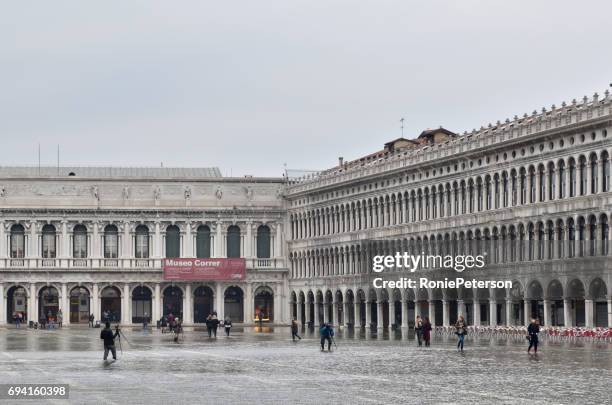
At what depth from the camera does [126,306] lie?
146750mm

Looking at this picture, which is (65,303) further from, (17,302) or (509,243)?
(509,243)

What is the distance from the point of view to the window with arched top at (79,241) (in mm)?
146875

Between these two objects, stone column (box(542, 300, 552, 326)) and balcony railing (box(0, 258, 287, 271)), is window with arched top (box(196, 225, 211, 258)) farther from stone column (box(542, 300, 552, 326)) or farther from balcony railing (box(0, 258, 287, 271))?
stone column (box(542, 300, 552, 326))

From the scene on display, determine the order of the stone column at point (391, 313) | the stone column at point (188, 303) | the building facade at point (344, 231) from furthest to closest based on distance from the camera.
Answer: the stone column at point (188, 303), the stone column at point (391, 313), the building facade at point (344, 231)

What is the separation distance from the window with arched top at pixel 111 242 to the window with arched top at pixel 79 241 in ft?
6.79

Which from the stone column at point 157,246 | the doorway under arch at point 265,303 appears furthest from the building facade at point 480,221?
the stone column at point 157,246

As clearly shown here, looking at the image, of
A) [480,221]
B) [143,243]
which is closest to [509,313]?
[480,221]

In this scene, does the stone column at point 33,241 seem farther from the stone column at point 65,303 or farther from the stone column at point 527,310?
the stone column at point 527,310

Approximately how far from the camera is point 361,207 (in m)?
129

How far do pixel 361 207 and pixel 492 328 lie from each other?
107 ft

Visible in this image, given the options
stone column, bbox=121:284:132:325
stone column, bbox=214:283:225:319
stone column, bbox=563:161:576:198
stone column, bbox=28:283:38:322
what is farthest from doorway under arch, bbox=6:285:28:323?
stone column, bbox=563:161:576:198

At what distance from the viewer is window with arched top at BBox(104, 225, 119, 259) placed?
14762cm

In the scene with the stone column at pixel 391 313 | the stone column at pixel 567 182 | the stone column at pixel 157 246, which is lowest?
the stone column at pixel 391 313

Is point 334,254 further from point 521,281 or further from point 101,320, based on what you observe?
point 521,281
